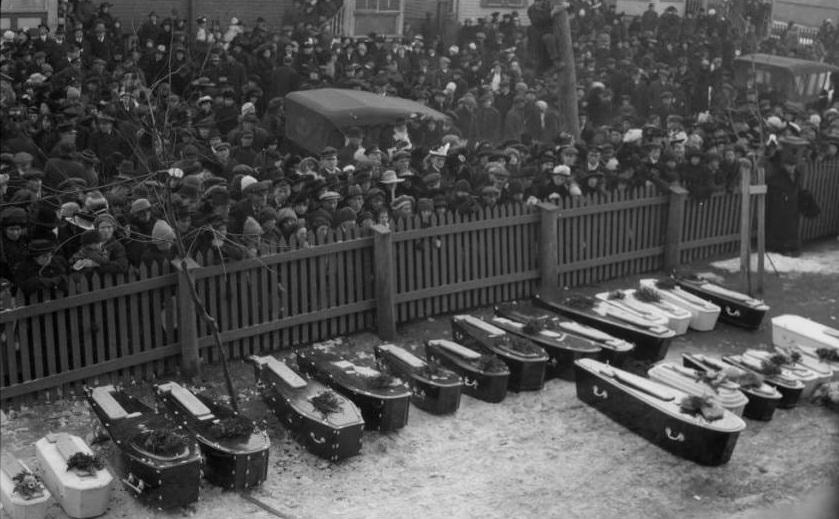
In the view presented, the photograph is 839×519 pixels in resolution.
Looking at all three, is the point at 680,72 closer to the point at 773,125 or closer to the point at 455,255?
the point at 773,125

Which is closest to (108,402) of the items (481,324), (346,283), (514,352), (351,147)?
(346,283)

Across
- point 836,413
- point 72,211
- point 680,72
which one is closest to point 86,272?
point 72,211

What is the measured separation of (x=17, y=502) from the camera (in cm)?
834

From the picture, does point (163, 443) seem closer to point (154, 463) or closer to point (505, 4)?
point (154, 463)

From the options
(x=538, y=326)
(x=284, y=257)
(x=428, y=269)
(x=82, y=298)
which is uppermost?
(x=284, y=257)

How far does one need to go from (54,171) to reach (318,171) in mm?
3343

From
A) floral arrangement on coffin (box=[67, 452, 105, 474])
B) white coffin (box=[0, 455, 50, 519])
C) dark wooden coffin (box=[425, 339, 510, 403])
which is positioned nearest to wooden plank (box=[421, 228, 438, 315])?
dark wooden coffin (box=[425, 339, 510, 403])

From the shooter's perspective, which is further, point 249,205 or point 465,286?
point 465,286

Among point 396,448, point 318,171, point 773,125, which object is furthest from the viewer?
point 773,125

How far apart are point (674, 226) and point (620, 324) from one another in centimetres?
375

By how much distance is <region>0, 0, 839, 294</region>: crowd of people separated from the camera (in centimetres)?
1159

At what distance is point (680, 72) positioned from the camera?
2652 centimetres

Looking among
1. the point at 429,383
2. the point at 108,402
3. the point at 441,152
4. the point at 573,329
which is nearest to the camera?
the point at 108,402

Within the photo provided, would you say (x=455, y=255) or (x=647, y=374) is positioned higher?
(x=455, y=255)
